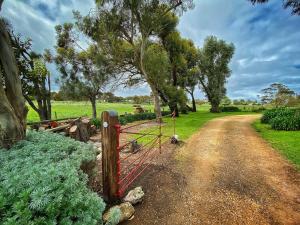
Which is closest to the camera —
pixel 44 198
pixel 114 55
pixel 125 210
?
pixel 44 198

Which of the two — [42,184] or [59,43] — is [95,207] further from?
[59,43]

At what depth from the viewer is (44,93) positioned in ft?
45.7

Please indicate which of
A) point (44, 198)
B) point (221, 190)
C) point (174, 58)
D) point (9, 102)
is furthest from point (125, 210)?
point (174, 58)

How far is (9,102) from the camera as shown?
4.03 m

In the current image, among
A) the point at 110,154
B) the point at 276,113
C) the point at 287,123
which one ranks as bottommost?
the point at 287,123

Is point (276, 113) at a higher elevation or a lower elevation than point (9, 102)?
lower

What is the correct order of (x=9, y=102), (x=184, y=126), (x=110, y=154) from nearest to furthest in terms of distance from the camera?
(x=110, y=154) < (x=9, y=102) < (x=184, y=126)

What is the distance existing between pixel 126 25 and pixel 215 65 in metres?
17.9

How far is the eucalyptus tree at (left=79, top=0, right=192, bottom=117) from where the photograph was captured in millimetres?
15156

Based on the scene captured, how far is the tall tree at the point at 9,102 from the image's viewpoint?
144 inches

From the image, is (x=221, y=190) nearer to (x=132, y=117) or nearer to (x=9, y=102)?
(x=9, y=102)

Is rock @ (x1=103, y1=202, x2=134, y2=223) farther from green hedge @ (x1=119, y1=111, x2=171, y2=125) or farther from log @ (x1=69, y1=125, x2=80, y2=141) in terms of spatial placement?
green hedge @ (x1=119, y1=111, x2=171, y2=125)

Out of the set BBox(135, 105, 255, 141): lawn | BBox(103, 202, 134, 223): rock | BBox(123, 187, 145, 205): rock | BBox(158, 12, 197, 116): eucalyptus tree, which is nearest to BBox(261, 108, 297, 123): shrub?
BBox(135, 105, 255, 141): lawn

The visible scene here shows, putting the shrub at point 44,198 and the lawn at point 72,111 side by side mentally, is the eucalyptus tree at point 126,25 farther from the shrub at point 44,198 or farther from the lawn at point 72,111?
the shrub at point 44,198
